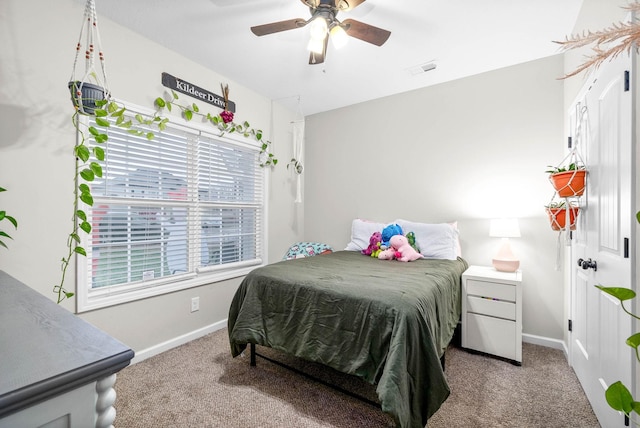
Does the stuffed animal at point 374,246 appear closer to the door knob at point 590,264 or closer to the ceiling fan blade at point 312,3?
the door knob at point 590,264

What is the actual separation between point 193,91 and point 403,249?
254 cm

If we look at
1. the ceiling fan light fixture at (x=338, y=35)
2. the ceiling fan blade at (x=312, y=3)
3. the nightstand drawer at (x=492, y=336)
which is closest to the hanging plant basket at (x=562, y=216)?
the nightstand drawer at (x=492, y=336)

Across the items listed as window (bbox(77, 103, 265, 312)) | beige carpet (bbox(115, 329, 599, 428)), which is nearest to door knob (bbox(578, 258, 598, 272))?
beige carpet (bbox(115, 329, 599, 428))

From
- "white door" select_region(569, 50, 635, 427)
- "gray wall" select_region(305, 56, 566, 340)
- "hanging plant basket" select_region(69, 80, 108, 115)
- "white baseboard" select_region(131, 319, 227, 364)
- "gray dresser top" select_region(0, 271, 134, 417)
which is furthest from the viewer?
"gray wall" select_region(305, 56, 566, 340)

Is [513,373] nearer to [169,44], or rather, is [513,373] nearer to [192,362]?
[192,362]

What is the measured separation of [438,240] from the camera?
2.80 meters

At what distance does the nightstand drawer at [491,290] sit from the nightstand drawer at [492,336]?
0.19 meters

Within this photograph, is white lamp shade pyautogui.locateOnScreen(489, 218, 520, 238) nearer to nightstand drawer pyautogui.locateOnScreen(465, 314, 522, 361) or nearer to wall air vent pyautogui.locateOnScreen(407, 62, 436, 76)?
nightstand drawer pyautogui.locateOnScreen(465, 314, 522, 361)

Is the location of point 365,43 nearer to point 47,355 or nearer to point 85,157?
point 85,157

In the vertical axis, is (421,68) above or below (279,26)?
above

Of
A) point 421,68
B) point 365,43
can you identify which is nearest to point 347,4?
point 365,43

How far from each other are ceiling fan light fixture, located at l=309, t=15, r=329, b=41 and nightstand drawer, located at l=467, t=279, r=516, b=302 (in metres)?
2.21

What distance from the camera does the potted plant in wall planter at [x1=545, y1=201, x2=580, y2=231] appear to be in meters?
1.87

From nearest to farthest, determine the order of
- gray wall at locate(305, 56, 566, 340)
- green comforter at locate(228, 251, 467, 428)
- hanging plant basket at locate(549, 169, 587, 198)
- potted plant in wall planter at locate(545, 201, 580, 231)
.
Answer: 1. green comforter at locate(228, 251, 467, 428)
2. hanging plant basket at locate(549, 169, 587, 198)
3. potted plant in wall planter at locate(545, 201, 580, 231)
4. gray wall at locate(305, 56, 566, 340)
